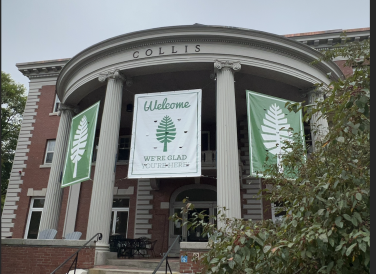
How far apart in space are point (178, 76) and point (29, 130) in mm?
13211

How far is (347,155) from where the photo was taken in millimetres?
3793

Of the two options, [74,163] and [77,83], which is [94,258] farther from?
[77,83]

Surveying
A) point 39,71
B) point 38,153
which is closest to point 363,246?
point 38,153

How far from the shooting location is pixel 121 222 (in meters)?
19.9

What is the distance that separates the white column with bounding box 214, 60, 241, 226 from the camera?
38.8 ft

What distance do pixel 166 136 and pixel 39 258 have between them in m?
6.08

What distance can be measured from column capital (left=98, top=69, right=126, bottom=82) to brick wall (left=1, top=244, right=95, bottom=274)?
713 centimetres

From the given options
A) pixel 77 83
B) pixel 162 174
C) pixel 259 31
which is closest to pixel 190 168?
pixel 162 174

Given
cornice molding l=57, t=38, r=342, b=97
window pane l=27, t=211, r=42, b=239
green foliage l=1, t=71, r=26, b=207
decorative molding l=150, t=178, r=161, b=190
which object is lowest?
window pane l=27, t=211, r=42, b=239

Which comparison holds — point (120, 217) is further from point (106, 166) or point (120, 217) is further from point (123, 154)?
point (106, 166)

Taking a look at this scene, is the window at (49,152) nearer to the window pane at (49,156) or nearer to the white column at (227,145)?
the window pane at (49,156)

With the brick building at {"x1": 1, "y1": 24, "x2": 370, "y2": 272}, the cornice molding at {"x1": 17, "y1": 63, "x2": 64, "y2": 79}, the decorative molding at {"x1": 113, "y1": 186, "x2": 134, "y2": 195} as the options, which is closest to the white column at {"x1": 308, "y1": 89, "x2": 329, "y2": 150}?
the brick building at {"x1": 1, "y1": 24, "x2": 370, "y2": 272}

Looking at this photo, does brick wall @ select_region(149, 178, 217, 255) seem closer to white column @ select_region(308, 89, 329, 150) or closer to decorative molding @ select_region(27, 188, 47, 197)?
decorative molding @ select_region(27, 188, 47, 197)

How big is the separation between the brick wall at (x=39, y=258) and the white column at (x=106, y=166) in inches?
30.4
